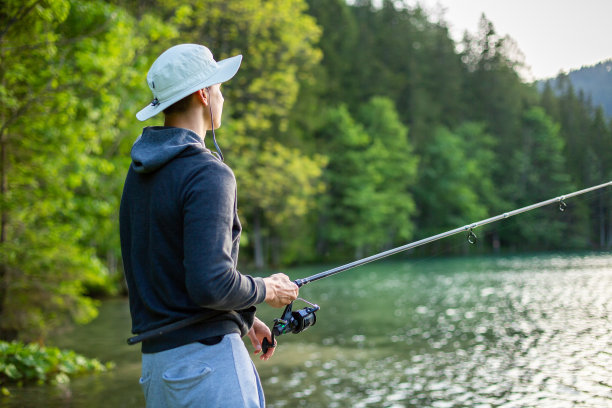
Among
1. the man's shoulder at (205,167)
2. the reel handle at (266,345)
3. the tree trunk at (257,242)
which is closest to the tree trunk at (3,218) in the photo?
the reel handle at (266,345)

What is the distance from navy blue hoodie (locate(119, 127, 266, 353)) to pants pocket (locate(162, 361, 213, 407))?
0.07 m

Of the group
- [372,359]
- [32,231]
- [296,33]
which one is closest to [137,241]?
[32,231]

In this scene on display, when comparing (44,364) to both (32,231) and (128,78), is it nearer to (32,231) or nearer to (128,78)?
(32,231)

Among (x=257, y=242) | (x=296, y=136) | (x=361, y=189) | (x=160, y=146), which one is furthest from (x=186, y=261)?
(x=361, y=189)

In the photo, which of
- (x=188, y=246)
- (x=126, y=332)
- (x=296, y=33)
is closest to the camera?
(x=188, y=246)

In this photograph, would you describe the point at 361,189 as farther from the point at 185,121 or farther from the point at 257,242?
the point at 185,121

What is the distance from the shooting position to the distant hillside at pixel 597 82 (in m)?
6.00

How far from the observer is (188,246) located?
1.74 metres

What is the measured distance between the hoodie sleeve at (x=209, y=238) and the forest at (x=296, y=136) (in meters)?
4.66

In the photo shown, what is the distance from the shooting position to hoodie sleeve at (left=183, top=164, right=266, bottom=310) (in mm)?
1729

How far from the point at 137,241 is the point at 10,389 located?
5774mm

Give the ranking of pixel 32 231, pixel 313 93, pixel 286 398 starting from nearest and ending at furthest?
1. pixel 286 398
2. pixel 32 231
3. pixel 313 93

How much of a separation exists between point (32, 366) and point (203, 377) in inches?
241

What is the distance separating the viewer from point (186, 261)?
175 centimetres
